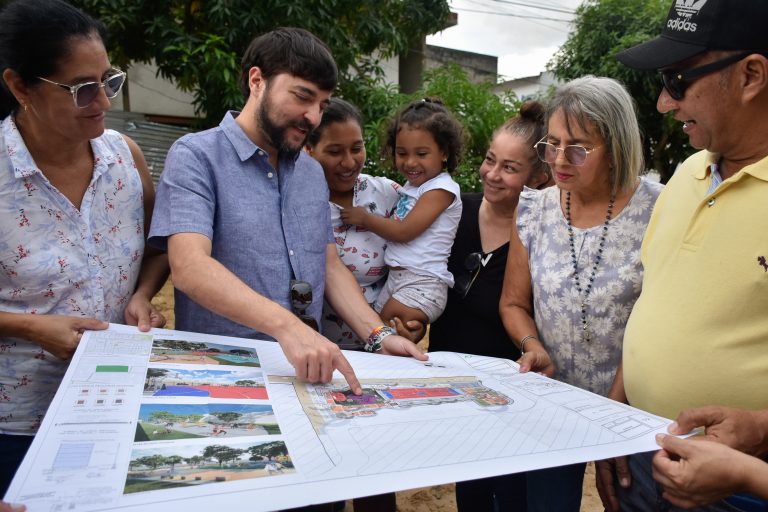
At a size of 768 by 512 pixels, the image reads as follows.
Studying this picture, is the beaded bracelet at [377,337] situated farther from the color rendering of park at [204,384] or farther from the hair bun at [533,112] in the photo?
the hair bun at [533,112]

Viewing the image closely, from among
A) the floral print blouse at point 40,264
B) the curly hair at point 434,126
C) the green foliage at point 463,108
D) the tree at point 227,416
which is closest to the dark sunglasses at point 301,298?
the floral print blouse at point 40,264

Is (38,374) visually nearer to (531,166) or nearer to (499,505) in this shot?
Result: (499,505)

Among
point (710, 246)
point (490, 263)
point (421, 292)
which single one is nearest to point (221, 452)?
point (710, 246)

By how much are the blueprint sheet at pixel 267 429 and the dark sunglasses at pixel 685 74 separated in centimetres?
86

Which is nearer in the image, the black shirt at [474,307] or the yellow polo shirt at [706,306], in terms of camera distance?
the yellow polo shirt at [706,306]

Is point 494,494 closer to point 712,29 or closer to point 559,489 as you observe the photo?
point 559,489

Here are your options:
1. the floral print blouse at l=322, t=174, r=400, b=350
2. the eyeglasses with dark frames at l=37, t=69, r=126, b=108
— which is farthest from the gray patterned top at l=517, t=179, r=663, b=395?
the eyeglasses with dark frames at l=37, t=69, r=126, b=108

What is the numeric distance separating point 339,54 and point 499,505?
5.80 m

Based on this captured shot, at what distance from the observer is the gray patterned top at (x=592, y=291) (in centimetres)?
187

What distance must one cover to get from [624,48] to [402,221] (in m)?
10.3

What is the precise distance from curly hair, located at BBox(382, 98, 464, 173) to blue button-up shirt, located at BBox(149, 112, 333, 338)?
3.12 ft

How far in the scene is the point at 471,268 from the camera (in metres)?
2.38

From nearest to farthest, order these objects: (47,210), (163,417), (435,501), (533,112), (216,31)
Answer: (163,417) → (47,210) → (533,112) → (435,501) → (216,31)

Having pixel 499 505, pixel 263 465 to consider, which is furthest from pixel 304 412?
pixel 499 505
